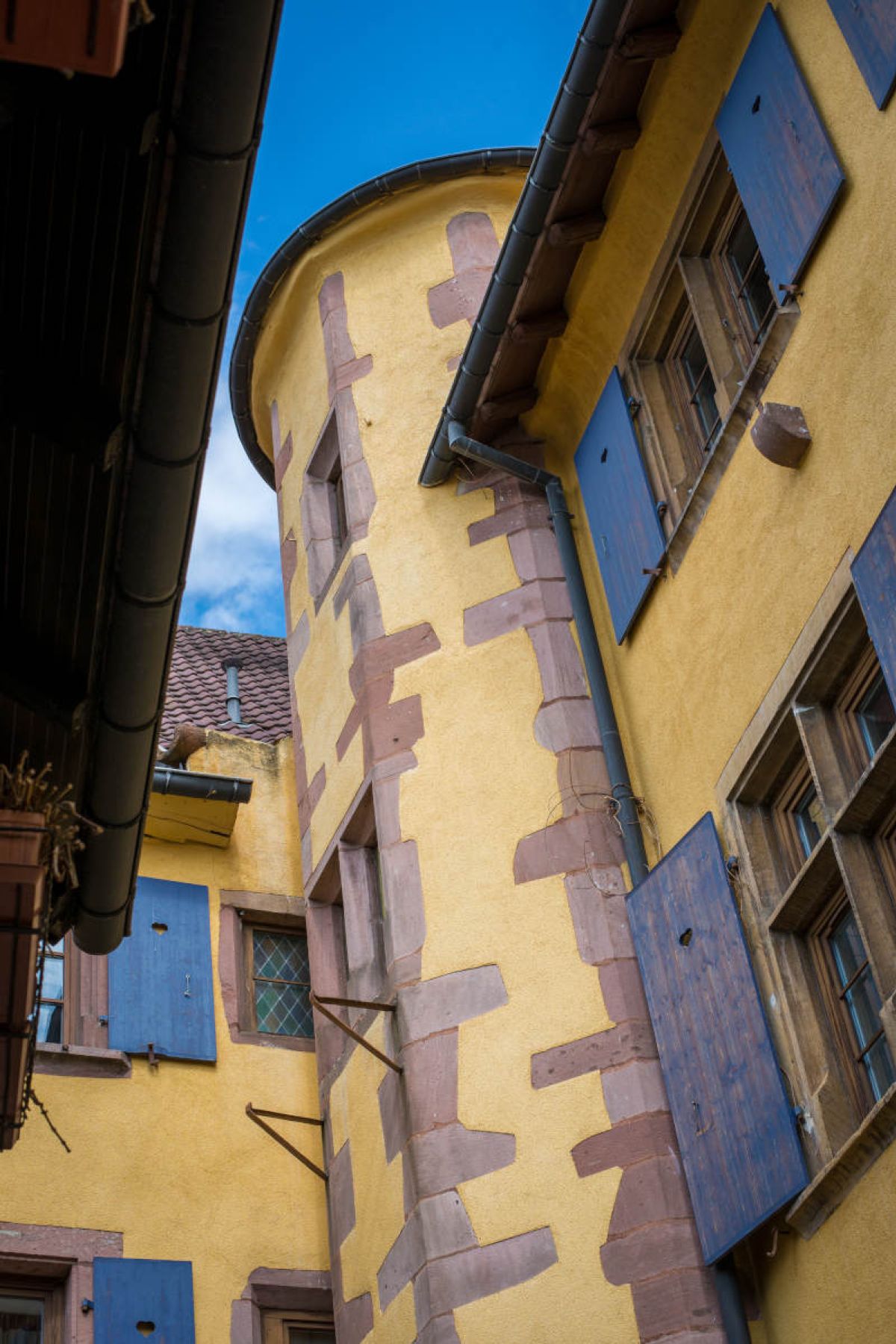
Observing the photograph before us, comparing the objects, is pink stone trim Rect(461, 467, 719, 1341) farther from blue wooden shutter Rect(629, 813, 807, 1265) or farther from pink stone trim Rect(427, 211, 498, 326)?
pink stone trim Rect(427, 211, 498, 326)

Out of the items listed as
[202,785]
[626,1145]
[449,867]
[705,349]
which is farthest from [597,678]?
[202,785]

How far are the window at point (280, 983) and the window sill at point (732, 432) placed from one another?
3.76 metres

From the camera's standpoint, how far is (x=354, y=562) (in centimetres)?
941

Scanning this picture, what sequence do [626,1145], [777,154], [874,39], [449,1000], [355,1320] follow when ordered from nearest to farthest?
[874,39] → [777,154] → [626,1145] → [449,1000] → [355,1320]

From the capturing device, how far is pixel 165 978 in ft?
31.3

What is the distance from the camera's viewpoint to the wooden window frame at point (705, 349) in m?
7.12

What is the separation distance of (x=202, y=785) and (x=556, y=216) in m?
3.78

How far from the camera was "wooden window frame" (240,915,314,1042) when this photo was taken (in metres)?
9.70

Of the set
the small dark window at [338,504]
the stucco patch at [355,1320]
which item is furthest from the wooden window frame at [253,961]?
the small dark window at [338,504]

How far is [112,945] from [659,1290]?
2.39 metres

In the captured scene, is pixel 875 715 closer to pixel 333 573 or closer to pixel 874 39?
pixel 874 39

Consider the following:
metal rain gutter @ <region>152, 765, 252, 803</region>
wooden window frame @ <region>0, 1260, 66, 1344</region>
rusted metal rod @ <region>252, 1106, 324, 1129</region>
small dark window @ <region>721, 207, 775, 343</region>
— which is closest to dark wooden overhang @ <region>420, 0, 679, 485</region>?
small dark window @ <region>721, 207, 775, 343</region>

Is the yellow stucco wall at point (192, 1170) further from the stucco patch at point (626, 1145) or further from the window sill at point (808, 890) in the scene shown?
the window sill at point (808, 890)

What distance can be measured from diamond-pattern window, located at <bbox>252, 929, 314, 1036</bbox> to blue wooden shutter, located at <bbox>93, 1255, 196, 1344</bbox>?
1597 millimetres
